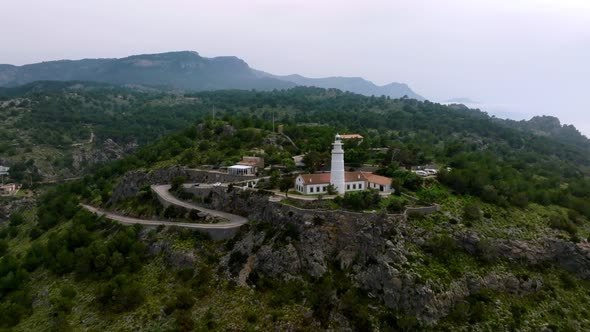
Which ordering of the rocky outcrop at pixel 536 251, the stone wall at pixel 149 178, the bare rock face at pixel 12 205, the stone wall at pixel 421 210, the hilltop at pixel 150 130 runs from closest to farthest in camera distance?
1. the rocky outcrop at pixel 536 251
2. the stone wall at pixel 421 210
3. the stone wall at pixel 149 178
4. the bare rock face at pixel 12 205
5. the hilltop at pixel 150 130

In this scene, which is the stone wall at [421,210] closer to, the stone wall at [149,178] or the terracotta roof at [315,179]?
the terracotta roof at [315,179]

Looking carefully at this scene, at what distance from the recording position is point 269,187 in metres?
54.8

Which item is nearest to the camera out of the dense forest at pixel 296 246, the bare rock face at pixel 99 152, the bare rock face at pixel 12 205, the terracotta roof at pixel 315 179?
the dense forest at pixel 296 246

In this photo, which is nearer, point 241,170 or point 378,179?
point 378,179

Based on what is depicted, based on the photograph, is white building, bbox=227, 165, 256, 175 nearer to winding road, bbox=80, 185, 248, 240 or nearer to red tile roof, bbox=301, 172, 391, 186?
winding road, bbox=80, 185, 248, 240

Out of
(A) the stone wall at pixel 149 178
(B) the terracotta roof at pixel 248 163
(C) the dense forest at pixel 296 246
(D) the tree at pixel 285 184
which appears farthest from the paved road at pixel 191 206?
(B) the terracotta roof at pixel 248 163

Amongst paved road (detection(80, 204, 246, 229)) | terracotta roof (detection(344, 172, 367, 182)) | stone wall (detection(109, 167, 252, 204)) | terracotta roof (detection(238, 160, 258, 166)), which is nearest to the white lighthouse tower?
terracotta roof (detection(344, 172, 367, 182))

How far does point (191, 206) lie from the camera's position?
5547 centimetres

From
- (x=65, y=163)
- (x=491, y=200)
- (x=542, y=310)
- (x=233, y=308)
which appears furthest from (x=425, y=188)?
(x=65, y=163)

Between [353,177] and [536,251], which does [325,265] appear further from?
[536,251]

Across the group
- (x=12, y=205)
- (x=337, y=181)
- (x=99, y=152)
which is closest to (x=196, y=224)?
(x=337, y=181)

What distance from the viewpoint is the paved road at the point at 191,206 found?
50003 mm

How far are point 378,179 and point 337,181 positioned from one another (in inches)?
253

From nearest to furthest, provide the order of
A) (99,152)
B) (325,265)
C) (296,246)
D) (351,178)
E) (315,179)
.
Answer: (325,265)
(296,246)
(315,179)
(351,178)
(99,152)
